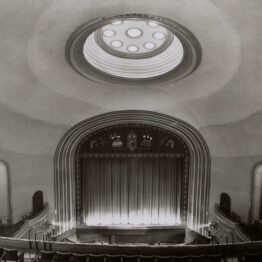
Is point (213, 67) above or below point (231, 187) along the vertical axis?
above

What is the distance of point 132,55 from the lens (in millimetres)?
11930

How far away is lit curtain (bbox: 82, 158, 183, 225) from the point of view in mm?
15570

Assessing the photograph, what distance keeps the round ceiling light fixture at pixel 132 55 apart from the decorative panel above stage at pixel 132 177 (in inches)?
139

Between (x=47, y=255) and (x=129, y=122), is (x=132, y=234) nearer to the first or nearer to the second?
(x=129, y=122)

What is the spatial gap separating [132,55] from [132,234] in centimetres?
812

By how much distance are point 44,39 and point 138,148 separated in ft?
24.0

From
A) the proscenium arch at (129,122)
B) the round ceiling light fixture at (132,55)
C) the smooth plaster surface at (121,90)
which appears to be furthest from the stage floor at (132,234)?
the round ceiling light fixture at (132,55)

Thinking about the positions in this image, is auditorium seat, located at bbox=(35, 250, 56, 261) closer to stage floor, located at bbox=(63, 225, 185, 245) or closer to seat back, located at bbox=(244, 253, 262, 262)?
seat back, located at bbox=(244, 253, 262, 262)

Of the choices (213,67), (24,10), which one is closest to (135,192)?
(213,67)

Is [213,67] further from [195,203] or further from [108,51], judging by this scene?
[195,203]

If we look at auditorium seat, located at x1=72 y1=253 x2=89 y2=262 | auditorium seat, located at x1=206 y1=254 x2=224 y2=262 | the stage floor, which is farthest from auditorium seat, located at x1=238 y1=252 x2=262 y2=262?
the stage floor

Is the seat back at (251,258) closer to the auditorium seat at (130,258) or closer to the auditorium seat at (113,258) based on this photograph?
the auditorium seat at (130,258)

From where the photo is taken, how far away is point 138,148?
15164mm

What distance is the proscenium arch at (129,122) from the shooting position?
14.2m
